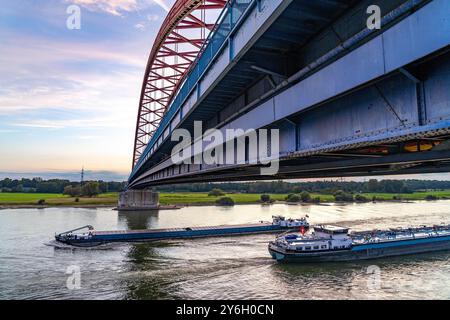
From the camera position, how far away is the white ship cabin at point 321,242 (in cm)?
2636

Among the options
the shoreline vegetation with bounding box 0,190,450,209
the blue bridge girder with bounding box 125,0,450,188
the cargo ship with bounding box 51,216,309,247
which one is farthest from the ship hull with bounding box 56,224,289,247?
the shoreline vegetation with bounding box 0,190,450,209

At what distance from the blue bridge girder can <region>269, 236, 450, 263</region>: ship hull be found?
17473 millimetres

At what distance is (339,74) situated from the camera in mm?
5652

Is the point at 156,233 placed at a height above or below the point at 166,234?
above

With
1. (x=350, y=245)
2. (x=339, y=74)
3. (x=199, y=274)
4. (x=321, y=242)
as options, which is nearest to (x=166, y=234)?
(x=199, y=274)

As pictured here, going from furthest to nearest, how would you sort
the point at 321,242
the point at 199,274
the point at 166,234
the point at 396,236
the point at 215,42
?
the point at 166,234
the point at 396,236
the point at 321,242
the point at 199,274
the point at 215,42

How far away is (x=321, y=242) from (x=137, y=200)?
59.8 meters

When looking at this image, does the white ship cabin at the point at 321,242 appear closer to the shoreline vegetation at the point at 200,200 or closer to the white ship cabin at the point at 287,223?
the white ship cabin at the point at 287,223

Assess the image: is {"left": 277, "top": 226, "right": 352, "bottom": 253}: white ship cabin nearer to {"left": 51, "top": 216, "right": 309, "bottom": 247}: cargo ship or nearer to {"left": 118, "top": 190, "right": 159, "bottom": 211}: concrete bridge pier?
{"left": 51, "top": 216, "right": 309, "bottom": 247}: cargo ship

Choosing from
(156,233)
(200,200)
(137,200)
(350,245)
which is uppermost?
(137,200)

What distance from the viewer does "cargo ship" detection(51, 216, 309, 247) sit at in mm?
33719

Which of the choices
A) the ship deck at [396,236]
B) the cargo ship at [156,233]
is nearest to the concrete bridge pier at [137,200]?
the cargo ship at [156,233]

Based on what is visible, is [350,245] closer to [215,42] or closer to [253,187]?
[215,42]
